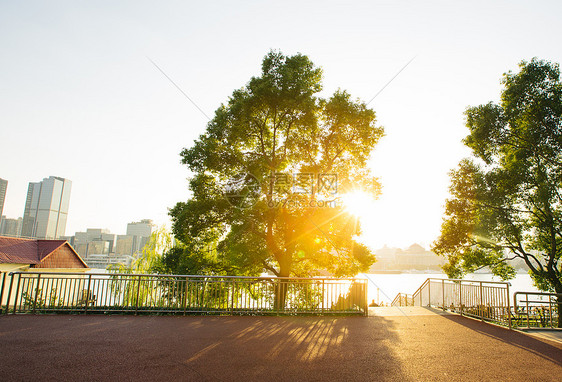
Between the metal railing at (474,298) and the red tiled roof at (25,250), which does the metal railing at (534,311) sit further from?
the red tiled roof at (25,250)

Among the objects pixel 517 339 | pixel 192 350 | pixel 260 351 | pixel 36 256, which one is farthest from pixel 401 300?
pixel 36 256

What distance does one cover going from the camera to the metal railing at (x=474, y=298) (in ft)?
31.5

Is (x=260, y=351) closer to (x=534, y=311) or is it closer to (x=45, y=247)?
(x=534, y=311)

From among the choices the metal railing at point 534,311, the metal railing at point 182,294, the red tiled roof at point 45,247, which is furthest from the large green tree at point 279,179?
the red tiled roof at point 45,247

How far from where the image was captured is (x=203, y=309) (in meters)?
10.2

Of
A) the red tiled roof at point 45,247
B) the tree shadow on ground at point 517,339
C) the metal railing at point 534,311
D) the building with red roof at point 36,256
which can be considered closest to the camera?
the tree shadow on ground at point 517,339

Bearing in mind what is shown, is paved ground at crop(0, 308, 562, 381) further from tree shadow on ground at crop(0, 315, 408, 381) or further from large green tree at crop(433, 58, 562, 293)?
large green tree at crop(433, 58, 562, 293)

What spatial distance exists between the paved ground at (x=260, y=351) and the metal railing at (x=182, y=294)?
27.4 inches

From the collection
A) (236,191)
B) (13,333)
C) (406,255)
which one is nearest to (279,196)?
(236,191)

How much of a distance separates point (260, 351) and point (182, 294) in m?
5.13

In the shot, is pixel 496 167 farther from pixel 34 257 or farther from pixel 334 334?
pixel 34 257

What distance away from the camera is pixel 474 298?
10.8m

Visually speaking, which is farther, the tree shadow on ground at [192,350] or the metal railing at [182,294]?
the metal railing at [182,294]

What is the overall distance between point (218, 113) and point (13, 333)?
13.4m
